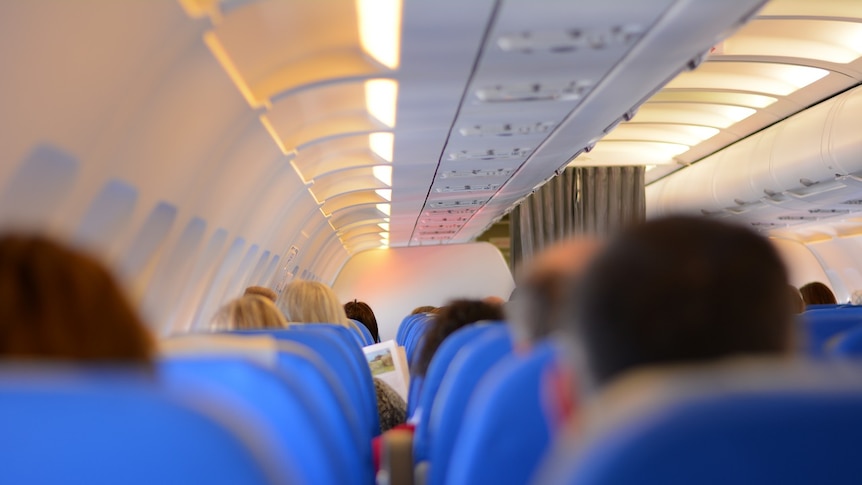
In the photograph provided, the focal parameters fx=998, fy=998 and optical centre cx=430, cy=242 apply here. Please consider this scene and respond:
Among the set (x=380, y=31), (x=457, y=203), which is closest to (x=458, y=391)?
(x=380, y=31)

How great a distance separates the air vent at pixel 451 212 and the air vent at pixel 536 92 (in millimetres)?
8931

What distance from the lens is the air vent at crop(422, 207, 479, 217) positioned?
1647cm

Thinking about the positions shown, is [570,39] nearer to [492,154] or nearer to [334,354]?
[334,354]

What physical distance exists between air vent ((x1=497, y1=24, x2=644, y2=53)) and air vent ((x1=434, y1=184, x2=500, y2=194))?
285 inches

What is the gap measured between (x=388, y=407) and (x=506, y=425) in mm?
4545

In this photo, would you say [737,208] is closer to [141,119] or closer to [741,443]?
[141,119]

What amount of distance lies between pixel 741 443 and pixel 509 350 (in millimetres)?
1861

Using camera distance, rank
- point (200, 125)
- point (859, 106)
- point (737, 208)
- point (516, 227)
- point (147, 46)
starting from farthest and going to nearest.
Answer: point (516, 227), point (737, 208), point (859, 106), point (200, 125), point (147, 46)

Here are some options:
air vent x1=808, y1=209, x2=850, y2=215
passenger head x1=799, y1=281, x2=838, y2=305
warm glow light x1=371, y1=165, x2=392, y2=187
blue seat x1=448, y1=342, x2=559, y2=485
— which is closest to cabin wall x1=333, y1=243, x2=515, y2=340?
air vent x1=808, y1=209, x2=850, y2=215

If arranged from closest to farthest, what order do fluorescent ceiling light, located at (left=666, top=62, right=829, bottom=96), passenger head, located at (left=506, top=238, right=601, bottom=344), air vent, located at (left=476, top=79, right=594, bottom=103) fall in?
1. passenger head, located at (left=506, top=238, right=601, bottom=344)
2. air vent, located at (left=476, top=79, right=594, bottom=103)
3. fluorescent ceiling light, located at (left=666, top=62, right=829, bottom=96)

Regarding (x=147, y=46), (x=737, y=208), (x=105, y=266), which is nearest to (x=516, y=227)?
(x=737, y=208)

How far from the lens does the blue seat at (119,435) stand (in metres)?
1.02

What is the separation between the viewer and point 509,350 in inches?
112

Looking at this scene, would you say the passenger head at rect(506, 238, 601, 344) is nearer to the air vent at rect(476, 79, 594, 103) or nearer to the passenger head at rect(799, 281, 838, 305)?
the air vent at rect(476, 79, 594, 103)
